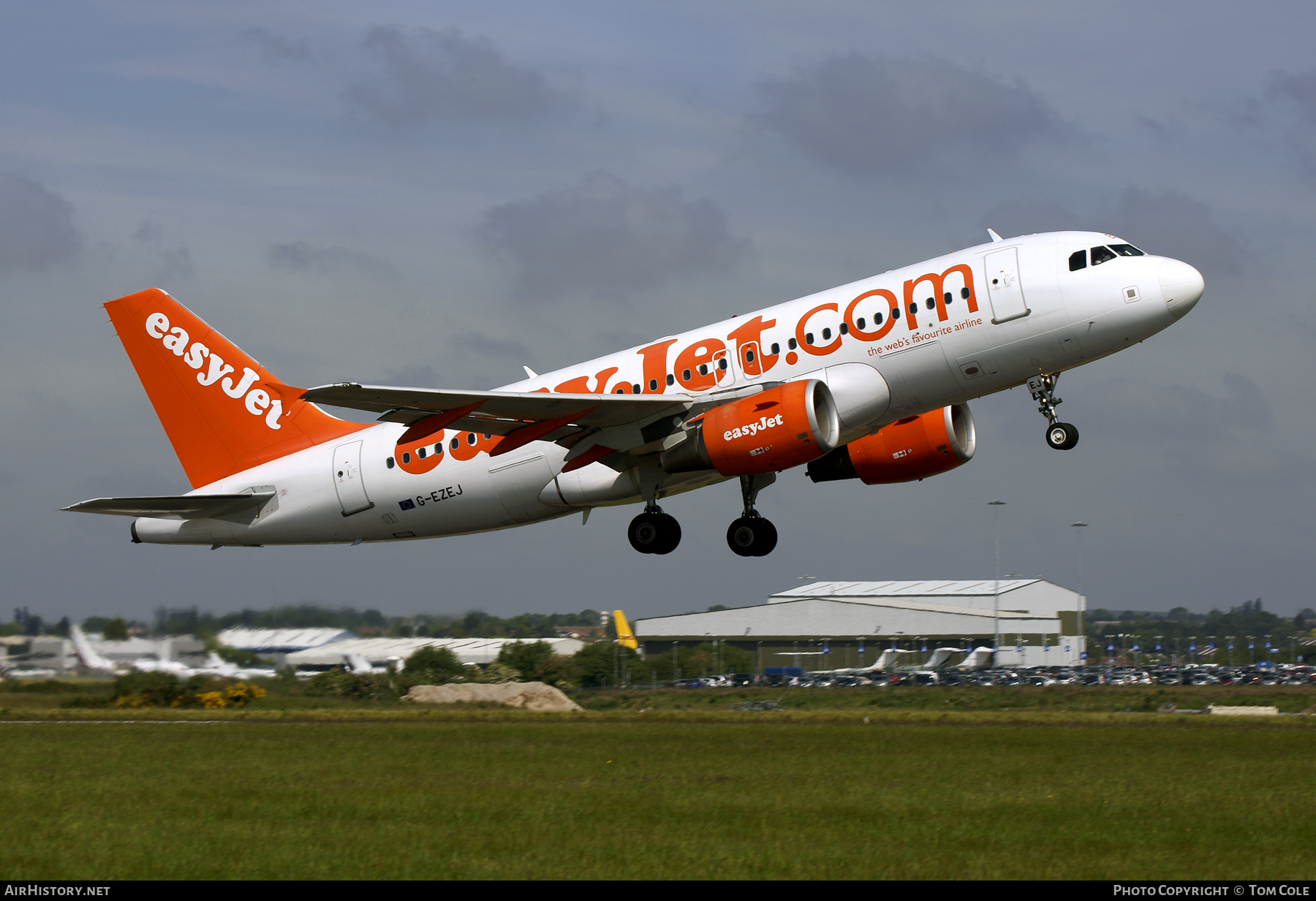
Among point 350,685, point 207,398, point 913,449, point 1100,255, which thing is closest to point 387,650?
point 350,685

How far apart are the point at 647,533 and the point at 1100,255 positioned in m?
11.4

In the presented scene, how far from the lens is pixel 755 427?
2648 centimetres

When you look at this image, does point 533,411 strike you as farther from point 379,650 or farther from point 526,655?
point 526,655

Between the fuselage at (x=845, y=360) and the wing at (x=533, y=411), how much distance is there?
529 mm

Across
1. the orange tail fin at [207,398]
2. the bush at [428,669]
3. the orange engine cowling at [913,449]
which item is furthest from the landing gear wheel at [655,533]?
the bush at [428,669]

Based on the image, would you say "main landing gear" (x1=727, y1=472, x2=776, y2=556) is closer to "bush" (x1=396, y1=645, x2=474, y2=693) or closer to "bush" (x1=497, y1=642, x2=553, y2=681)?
"bush" (x1=396, y1=645, x2=474, y2=693)

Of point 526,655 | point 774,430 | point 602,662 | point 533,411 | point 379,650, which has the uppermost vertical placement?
point 533,411

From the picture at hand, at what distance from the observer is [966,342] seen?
26.4 meters

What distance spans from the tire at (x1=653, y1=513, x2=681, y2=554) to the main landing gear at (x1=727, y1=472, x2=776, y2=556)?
1.39m

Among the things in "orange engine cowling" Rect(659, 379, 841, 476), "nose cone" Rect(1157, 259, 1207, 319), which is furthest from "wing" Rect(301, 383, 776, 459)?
"nose cone" Rect(1157, 259, 1207, 319)

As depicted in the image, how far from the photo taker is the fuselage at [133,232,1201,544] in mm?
26047

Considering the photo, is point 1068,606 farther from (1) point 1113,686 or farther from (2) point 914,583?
(1) point 1113,686
